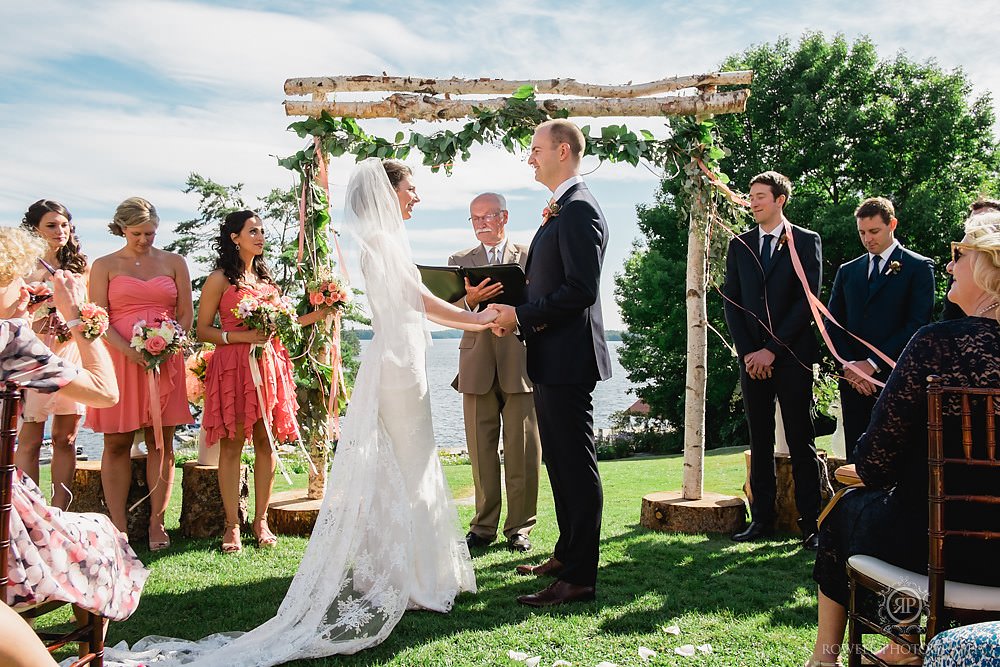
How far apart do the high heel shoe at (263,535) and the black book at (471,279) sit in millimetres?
2129

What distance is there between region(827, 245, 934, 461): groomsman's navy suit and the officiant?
2252mm

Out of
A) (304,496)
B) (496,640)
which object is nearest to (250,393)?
(304,496)

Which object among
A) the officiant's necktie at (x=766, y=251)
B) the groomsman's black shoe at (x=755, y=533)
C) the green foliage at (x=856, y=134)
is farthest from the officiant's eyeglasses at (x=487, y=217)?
the green foliage at (x=856, y=134)

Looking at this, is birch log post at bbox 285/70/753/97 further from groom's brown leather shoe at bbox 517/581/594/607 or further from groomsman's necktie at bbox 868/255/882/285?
groom's brown leather shoe at bbox 517/581/594/607

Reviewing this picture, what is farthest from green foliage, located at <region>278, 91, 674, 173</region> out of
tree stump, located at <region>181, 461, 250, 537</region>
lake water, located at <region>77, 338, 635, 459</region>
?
lake water, located at <region>77, 338, 635, 459</region>

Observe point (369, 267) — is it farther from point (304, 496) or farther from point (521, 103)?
point (304, 496)

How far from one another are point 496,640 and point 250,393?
2681 mm

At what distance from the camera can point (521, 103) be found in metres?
5.80

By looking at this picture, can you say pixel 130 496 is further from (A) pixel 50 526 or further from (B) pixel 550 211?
(B) pixel 550 211

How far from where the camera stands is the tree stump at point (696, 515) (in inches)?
228

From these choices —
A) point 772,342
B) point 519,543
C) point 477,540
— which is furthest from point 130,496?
point 772,342

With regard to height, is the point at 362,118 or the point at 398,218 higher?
the point at 362,118

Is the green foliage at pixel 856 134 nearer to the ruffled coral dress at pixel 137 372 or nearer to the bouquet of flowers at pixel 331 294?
the bouquet of flowers at pixel 331 294

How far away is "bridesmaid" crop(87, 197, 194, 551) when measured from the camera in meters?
5.33
